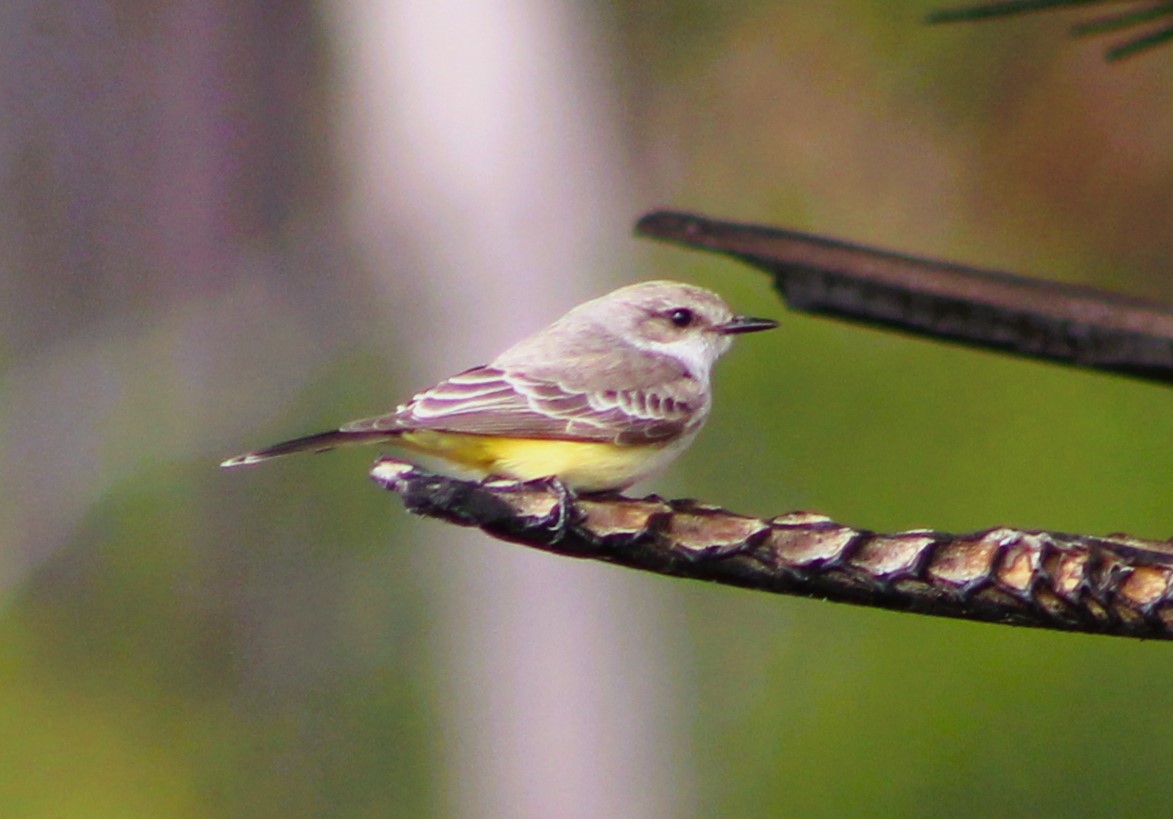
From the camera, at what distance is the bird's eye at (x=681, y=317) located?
7.45ft

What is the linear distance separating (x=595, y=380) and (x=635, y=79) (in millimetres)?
2963

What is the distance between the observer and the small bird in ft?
5.63

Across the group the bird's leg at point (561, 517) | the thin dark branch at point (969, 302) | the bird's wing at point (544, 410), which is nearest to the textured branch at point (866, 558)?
the bird's leg at point (561, 517)

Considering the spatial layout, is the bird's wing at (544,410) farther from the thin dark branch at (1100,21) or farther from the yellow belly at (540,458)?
the thin dark branch at (1100,21)

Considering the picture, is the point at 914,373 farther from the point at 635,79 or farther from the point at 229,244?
the point at 229,244

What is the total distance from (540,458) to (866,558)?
0.99 metres

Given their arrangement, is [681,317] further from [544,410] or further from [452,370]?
[452,370]

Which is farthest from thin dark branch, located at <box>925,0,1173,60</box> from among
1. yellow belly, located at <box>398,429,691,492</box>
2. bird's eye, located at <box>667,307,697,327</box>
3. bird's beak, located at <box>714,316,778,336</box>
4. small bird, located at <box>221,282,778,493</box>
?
bird's eye, located at <box>667,307,697,327</box>

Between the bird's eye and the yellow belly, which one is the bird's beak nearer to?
the bird's eye

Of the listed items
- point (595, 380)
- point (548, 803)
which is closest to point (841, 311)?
point (595, 380)

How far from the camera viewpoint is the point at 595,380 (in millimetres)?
1947

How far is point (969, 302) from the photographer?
1.26m

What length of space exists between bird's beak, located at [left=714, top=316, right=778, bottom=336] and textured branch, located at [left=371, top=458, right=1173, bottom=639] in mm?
1245

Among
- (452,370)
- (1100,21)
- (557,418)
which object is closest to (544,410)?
(557,418)
